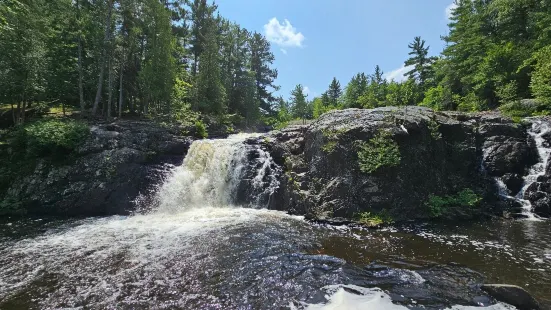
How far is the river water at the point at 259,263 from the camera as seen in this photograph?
5.86 m

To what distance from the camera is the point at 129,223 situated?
1246cm

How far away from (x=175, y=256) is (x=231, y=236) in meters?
2.27

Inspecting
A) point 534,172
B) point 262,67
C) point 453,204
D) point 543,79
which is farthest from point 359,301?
point 262,67

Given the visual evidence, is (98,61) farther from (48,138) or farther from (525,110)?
(525,110)

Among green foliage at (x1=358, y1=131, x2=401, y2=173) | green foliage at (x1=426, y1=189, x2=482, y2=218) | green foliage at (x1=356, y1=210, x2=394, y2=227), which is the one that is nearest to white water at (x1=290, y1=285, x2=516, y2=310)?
green foliage at (x1=356, y1=210, x2=394, y2=227)

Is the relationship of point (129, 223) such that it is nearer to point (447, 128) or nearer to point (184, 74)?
point (447, 128)

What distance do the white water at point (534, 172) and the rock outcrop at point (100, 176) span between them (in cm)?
1806

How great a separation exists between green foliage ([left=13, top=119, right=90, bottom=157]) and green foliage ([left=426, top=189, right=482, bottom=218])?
1926 centimetres

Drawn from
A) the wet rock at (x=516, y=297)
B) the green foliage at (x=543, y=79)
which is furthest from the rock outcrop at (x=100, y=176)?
the green foliage at (x=543, y=79)

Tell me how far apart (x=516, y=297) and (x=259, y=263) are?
18.5ft

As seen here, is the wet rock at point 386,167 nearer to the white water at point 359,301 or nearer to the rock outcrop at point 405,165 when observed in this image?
the rock outcrop at point 405,165

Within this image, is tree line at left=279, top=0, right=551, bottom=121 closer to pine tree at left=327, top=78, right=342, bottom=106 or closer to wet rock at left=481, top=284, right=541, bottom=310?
wet rock at left=481, top=284, right=541, bottom=310

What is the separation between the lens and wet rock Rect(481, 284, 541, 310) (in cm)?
532

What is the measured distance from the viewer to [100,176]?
51.3ft
